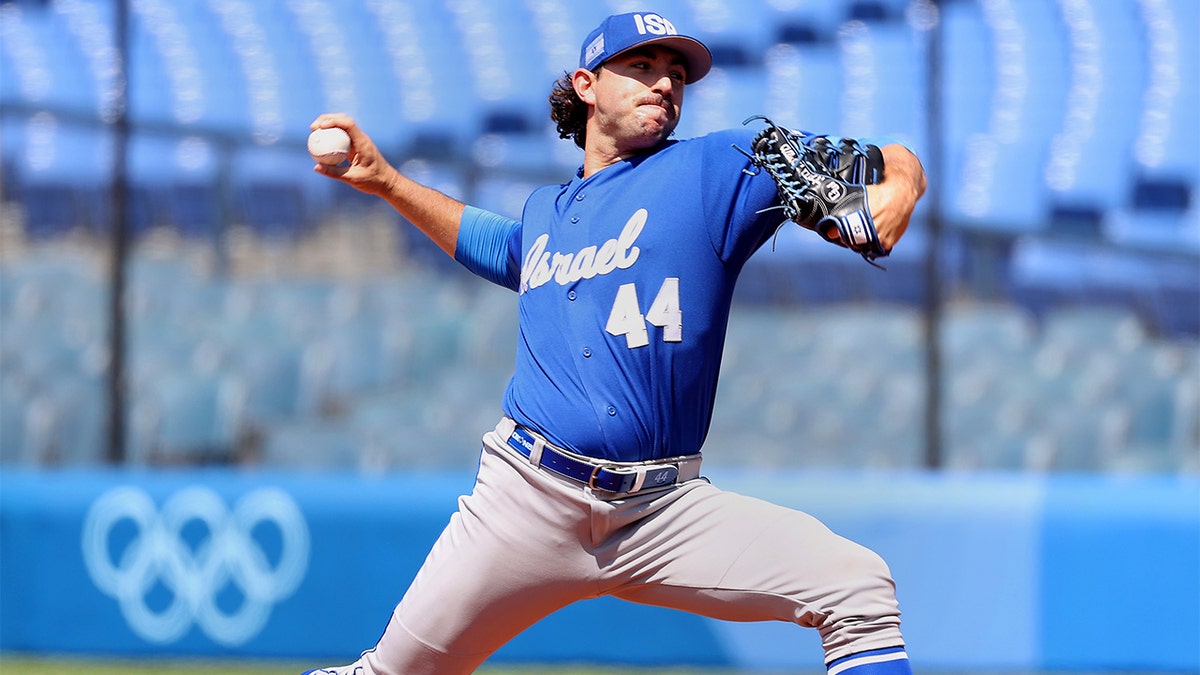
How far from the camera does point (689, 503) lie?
3031mm

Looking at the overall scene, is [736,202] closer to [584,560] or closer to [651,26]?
[651,26]

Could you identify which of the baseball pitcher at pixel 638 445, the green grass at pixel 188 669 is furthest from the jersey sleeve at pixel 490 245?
the green grass at pixel 188 669

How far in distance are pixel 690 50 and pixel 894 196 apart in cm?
68

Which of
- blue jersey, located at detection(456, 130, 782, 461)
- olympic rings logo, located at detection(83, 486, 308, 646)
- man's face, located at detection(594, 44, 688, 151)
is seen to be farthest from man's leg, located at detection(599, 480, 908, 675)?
olympic rings logo, located at detection(83, 486, 308, 646)

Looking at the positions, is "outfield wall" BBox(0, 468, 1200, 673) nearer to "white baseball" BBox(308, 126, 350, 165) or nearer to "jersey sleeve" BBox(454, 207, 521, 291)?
"jersey sleeve" BBox(454, 207, 521, 291)

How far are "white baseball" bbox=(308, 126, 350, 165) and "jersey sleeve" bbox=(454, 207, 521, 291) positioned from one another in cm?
35

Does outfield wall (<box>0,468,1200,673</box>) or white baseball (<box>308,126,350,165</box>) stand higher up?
white baseball (<box>308,126,350,165</box>)

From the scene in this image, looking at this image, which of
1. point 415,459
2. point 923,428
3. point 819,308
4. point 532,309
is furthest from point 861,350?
point 532,309

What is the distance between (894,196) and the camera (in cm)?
272

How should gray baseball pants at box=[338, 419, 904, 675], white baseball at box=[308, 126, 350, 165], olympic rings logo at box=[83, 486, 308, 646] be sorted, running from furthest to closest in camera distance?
olympic rings logo at box=[83, 486, 308, 646]
white baseball at box=[308, 126, 350, 165]
gray baseball pants at box=[338, 419, 904, 675]

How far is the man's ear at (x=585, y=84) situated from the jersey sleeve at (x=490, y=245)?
13.3 inches

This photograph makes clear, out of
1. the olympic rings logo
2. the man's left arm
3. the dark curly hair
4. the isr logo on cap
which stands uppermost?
the isr logo on cap

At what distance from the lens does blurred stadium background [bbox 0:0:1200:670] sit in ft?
23.6

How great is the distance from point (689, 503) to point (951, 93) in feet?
17.4
